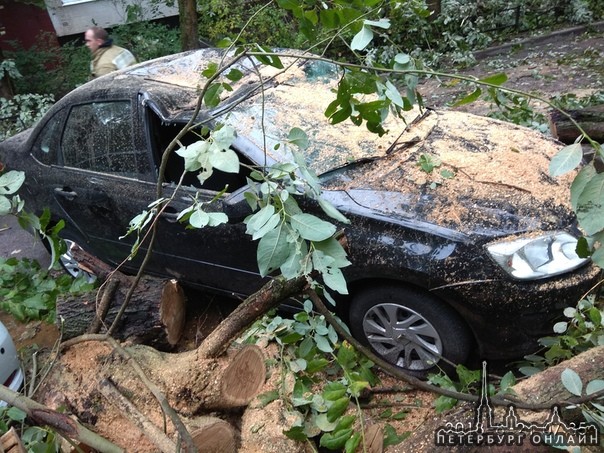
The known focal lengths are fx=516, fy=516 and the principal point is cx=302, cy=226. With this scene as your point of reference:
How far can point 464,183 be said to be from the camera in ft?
9.64

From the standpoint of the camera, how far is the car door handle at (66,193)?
388 centimetres

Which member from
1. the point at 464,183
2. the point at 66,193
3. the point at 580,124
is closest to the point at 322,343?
the point at 464,183

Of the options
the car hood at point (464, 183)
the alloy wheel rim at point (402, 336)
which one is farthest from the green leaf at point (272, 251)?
the alloy wheel rim at point (402, 336)

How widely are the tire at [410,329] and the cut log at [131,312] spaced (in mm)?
1090

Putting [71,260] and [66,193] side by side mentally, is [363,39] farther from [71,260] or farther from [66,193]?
[71,260]

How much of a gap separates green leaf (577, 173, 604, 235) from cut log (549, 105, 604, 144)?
3133 mm

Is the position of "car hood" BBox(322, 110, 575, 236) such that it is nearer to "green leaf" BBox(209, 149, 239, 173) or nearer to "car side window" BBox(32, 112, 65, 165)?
"green leaf" BBox(209, 149, 239, 173)

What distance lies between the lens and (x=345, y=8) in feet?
6.64

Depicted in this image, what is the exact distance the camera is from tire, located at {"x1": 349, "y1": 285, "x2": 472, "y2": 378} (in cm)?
277

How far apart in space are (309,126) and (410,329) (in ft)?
4.72

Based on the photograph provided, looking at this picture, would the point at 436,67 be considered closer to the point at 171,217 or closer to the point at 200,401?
the point at 171,217

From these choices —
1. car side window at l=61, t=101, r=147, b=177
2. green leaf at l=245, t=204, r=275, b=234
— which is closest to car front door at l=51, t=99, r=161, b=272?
car side window at l=61, t=101, r=147, b=177

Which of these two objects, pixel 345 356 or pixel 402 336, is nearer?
pixel 345 356

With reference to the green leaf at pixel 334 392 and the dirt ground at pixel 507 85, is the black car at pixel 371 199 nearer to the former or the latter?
the dirt ground at pixel 507 85
